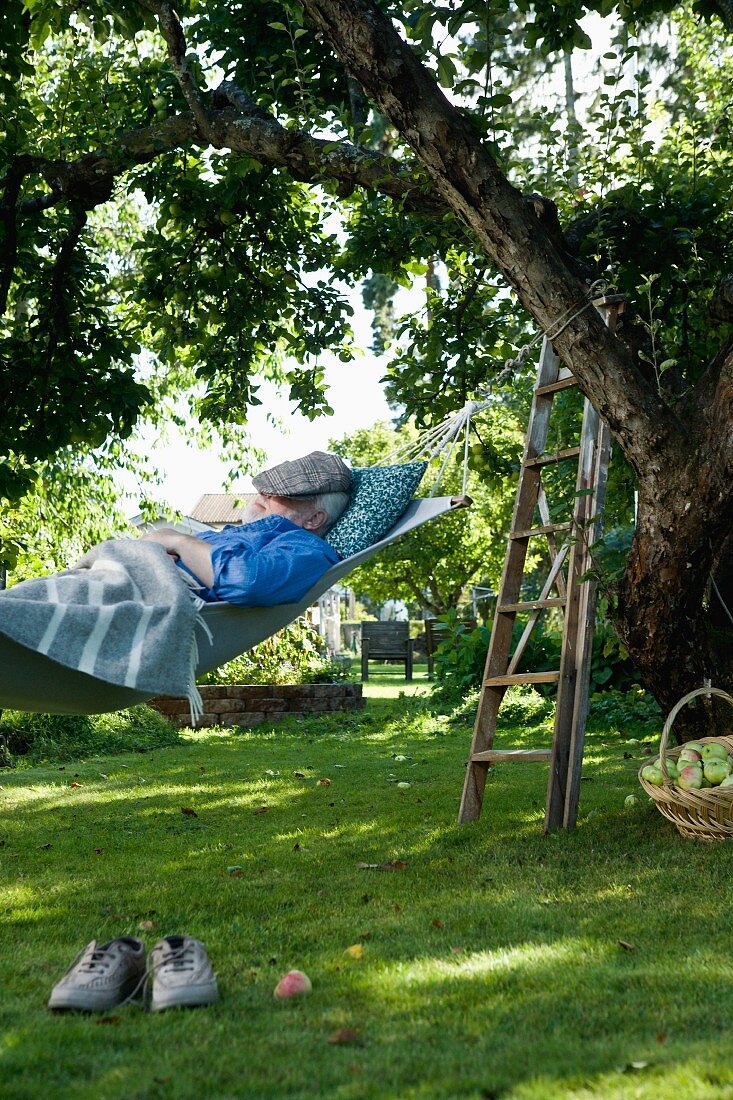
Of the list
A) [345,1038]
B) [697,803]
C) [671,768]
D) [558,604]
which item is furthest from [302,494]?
[345,1038]

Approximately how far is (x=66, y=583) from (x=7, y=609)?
0.84 feet

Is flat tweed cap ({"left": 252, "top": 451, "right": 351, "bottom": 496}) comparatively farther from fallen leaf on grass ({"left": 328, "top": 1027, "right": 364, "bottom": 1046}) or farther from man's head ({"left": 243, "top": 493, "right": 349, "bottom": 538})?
fallen leaf on grass ({"left": 328, "top": 1027, "right": 364, "bottom": 1046})

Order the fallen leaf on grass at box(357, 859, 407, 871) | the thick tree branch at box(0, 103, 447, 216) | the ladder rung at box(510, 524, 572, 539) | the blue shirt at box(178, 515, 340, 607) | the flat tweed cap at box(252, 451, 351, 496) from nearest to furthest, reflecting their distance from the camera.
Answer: the blue shirt at box(178, 515, 340, 607) → the fallen leaf on grass at box(357, 859, 407, 871) → the flat tweed cap at box(252, 451, 351, 496) → the ladder rung at box(510, 524, 572, 539) → the thick tree branch at box(0, 103, 447, 216)

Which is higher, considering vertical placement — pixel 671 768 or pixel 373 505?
pixel 373 505

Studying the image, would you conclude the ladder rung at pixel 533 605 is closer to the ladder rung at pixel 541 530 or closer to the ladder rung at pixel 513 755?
the ladder rung at pixel 541 530

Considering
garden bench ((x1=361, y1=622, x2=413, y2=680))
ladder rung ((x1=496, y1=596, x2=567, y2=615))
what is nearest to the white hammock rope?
ladder rung ((x1=496, y1=596, x2=567, y2=615))

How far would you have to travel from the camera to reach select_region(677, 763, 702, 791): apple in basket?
10.5ft

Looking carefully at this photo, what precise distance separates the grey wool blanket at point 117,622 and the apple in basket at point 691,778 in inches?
63.5

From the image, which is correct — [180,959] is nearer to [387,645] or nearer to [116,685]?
[116,685]

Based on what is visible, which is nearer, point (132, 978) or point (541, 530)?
point (132, 978)

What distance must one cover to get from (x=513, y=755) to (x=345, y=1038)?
1925mm

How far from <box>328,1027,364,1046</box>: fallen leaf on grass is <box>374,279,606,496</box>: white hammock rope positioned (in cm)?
202

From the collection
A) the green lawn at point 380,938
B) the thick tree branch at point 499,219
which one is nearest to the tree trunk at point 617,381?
the thick tree branch at point 499,219

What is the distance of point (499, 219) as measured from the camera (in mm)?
3301
